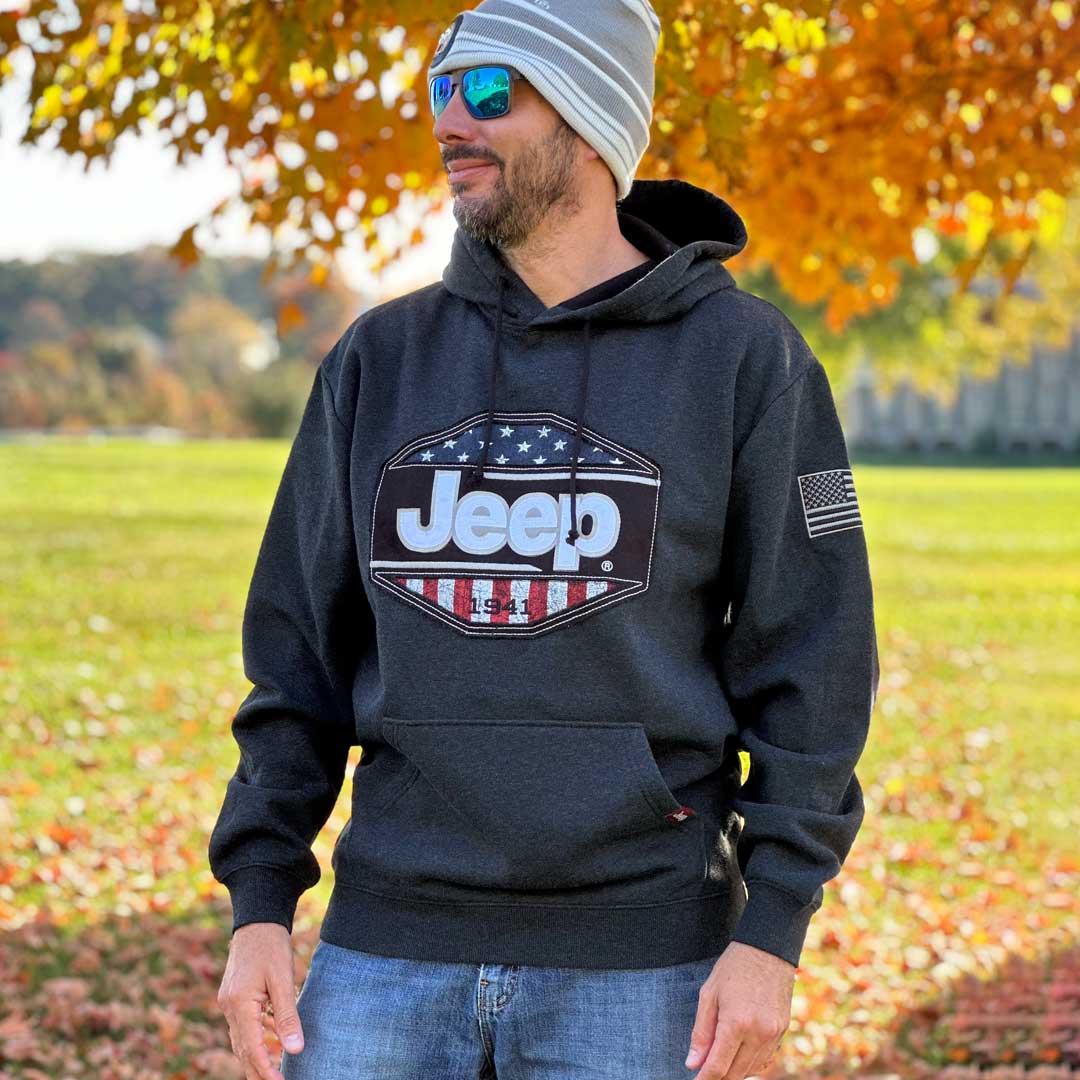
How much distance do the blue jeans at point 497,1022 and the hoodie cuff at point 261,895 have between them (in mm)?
149

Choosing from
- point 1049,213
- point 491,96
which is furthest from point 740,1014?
point 1049,213

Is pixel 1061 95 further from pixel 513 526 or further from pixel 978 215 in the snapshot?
pixel 513 526

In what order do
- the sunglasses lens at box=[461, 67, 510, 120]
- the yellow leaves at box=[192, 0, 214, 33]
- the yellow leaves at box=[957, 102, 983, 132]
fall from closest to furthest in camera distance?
the sunglasses lens at box=[461, 67, 510, 120]
the yellow leaves at box=[192, 0, 214, 33]
the yellow leaves at box=[957, 102, 983, 132]

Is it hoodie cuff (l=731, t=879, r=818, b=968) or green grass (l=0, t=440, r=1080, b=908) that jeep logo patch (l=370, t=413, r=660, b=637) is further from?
green grass (l=0, t=440, r=1080, b=908)

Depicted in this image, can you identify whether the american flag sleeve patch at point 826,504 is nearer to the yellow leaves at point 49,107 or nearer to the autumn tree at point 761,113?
the autumn tree at point 761,113

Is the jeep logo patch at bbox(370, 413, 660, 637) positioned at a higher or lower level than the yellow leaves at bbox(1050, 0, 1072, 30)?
lower

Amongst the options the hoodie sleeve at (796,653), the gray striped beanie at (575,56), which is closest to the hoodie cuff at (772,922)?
the hoodie sleeve at (796,653)

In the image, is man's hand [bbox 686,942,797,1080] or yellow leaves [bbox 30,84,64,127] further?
yellow leaves [bbox 30,84,64,127]

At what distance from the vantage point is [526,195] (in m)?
2.21

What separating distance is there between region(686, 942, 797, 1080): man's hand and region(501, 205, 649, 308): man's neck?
97 centimetres

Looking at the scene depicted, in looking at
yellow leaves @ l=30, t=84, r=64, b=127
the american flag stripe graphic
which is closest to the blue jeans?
the american flag stripe graphic

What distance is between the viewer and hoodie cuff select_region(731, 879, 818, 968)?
2004 mm

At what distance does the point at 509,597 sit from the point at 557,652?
10 centimetres

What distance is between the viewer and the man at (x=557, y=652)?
2023 mm
